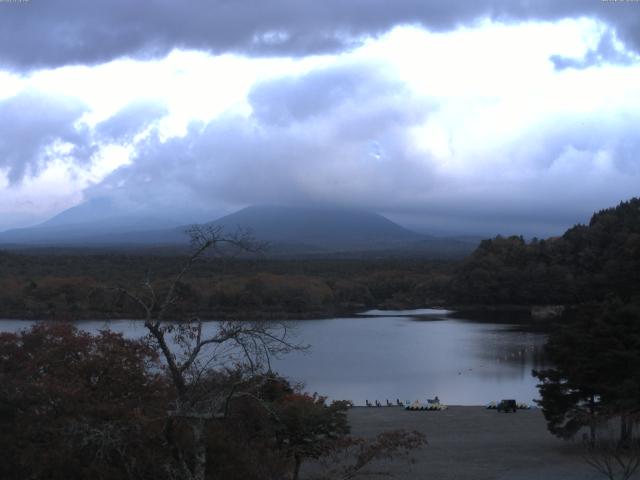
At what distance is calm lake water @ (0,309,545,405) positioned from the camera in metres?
26.3

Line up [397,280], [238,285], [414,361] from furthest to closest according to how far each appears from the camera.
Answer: [397,280] < [238,285] < [414,361]

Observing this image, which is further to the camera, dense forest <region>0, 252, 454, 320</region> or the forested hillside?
the forested hillside

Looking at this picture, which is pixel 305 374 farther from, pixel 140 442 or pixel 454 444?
pixel 140 442

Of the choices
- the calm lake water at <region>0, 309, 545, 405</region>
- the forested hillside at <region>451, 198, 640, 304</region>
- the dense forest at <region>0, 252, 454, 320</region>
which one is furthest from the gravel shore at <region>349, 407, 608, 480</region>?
the forested hillside at <region>451, 198, 640, 304</region>

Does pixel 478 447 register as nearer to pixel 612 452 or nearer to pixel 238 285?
pixel 612 452

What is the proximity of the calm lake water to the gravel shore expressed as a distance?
325 centimetres

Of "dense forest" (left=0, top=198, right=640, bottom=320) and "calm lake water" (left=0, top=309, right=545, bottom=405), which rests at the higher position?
"dense forest" (left=0, top=198, right=640, bottom=320)

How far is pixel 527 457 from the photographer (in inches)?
562

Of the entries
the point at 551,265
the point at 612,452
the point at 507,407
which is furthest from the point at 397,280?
the point at 612,452

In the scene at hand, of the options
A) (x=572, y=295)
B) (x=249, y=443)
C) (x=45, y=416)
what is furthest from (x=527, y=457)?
(x=572, y=295)

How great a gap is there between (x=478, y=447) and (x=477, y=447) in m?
0.02

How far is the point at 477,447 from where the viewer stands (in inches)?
611

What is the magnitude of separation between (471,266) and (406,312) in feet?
24.7

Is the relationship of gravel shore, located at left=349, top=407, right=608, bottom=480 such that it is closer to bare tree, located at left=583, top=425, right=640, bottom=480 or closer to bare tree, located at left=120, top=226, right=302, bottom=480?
bare tree, located at left=583, top=425, right=640, bottom=480
